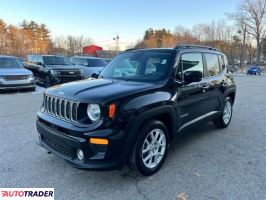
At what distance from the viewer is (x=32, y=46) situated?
5681cm

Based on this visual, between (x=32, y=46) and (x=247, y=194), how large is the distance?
60.3m

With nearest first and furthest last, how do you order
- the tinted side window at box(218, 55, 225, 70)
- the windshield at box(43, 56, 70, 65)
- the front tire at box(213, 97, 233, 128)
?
the tinted side window at box(218, 55, 225, 70)
the front tire at box(213, 97, 233, 128)
the windshield at box(43, 56, 70, 65)

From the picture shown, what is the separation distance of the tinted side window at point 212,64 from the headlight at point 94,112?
283cm

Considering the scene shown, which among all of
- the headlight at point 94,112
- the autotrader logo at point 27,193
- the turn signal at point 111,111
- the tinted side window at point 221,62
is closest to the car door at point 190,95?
the tinted side window at point 221,62

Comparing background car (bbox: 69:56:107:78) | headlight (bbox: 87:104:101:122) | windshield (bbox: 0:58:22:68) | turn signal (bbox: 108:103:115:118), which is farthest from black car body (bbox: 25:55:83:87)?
turn signal (bbox: 108:103:115:118)

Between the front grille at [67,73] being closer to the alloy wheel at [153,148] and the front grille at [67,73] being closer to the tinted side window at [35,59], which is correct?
the tinted side window at [35,59]

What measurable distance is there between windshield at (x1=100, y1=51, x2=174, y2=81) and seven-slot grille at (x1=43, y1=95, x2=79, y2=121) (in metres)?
1.20

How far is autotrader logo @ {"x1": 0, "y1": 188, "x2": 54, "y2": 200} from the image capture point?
3061mm

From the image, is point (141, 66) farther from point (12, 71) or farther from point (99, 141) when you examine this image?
point (12, 71)

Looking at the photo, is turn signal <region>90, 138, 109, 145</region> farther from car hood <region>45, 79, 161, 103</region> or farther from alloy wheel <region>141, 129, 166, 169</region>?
alloy wheel <region>141, 129, 166, 169</region>

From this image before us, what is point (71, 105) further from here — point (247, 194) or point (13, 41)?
point (13, 41)

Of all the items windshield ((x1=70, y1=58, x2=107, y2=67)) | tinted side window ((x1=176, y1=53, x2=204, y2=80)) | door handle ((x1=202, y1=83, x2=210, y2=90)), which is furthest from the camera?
windshield ((x1=70, y1=58, x2=107, y2=67))

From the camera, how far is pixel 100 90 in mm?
3393

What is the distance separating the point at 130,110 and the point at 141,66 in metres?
1.38
